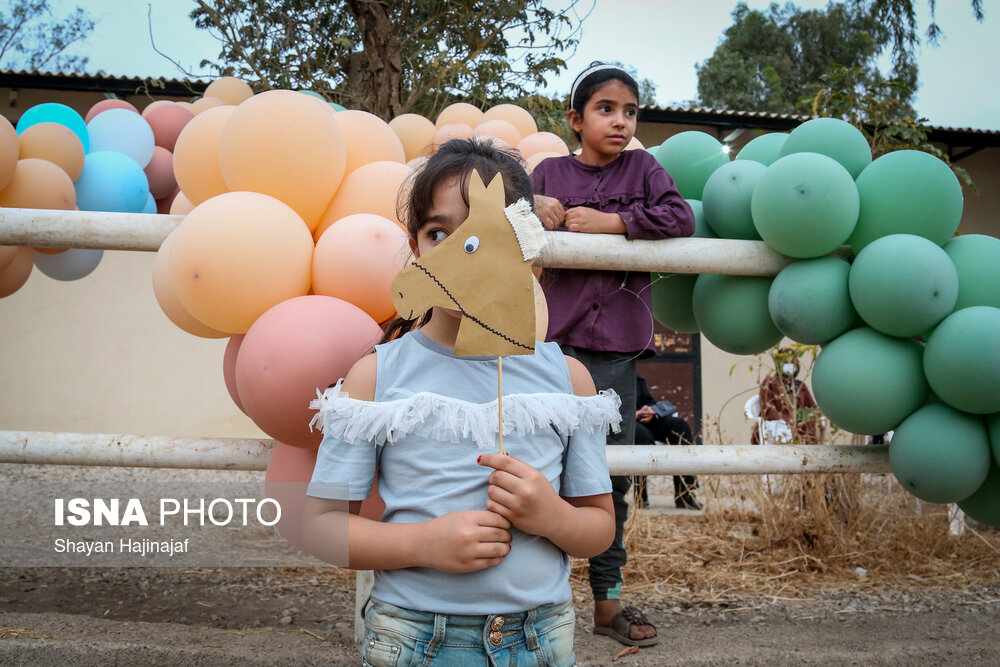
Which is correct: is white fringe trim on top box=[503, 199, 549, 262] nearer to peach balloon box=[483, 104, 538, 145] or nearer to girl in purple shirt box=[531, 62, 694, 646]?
girl in purple shirt box=[531, 62, 694, 646]

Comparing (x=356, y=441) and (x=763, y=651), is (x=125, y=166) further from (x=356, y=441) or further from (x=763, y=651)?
(x=763, y=651)

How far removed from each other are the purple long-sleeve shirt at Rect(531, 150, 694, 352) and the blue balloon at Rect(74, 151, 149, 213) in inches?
80.4

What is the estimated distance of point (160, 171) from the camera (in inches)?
154

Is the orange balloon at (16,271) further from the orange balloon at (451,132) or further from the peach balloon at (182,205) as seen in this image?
the orange balloon at (451,132)

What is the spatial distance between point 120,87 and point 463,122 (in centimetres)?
490

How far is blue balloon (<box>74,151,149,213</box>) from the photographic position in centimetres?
332

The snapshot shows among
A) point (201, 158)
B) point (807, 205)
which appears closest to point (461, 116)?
point (201, 158)

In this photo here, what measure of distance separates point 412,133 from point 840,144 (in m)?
1.77

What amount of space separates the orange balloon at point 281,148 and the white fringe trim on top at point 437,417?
1.97 feet

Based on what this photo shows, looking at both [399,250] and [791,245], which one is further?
[791,245]

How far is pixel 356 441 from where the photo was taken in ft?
3.72

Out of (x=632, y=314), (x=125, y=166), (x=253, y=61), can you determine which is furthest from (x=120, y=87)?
(x=632, y=314)

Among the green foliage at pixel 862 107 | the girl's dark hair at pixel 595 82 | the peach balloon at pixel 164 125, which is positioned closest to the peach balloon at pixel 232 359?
the girl's dark hair at pixel 595 82

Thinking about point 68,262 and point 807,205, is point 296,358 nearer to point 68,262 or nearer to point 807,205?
point 807,205
